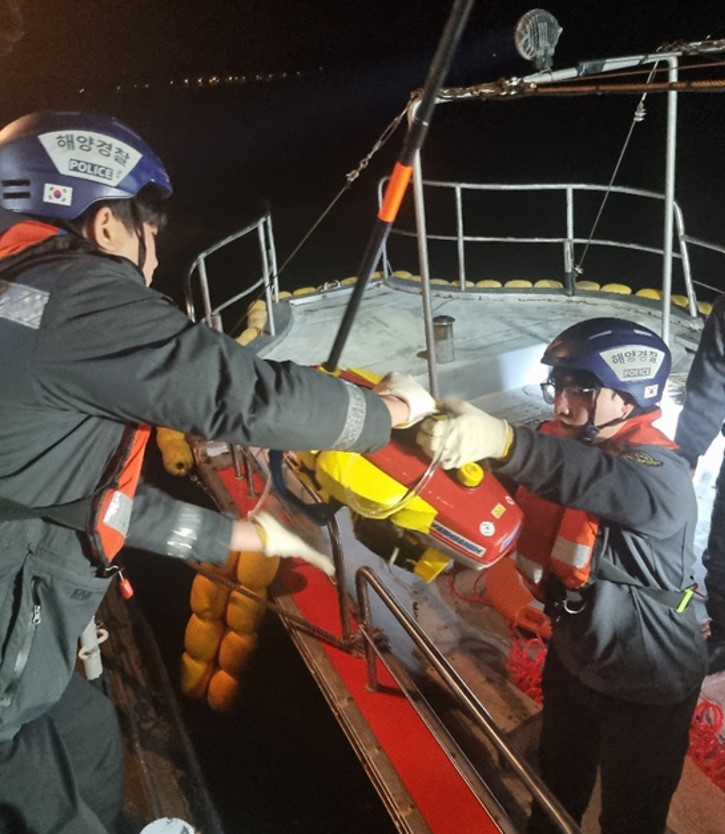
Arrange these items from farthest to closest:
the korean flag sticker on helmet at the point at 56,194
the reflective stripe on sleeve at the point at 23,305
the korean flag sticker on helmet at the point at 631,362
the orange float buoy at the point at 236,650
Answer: the orange float buoy at the point at 236,650
the korean flag sticker on helmet at the point at 631,362
the korean flag sticker on helmet at the point at 56,194
the reflective stripe on sleeve at the point at 23,305

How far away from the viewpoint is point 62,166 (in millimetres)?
2100

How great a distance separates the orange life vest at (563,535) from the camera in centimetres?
236

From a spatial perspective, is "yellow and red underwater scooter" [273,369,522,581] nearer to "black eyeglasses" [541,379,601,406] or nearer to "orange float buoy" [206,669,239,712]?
"black eyeglasses" [541,379,601,406]

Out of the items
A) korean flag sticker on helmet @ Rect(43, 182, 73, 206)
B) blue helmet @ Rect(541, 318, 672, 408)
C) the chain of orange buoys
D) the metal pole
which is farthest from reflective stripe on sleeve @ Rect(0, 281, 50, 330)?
the chain of orange buoys

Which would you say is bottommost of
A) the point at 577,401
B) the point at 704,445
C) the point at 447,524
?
the point at 704,445

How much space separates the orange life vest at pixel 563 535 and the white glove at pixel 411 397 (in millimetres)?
684

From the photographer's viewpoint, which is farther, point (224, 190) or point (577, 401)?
point (224, 190)

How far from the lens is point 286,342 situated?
26.1 feet

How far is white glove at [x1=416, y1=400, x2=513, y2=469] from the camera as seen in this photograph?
2.18 m

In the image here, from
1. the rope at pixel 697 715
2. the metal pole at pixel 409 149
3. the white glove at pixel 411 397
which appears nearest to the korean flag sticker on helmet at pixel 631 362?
the white glove at pixel 411 397

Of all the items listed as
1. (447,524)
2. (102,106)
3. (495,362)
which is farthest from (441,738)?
(102,106)

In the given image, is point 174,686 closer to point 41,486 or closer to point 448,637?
point 448,637

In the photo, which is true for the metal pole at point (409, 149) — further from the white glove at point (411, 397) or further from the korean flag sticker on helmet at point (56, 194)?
the korean flag sticker on helmet at point (56, 194)

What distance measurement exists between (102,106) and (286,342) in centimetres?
7164
